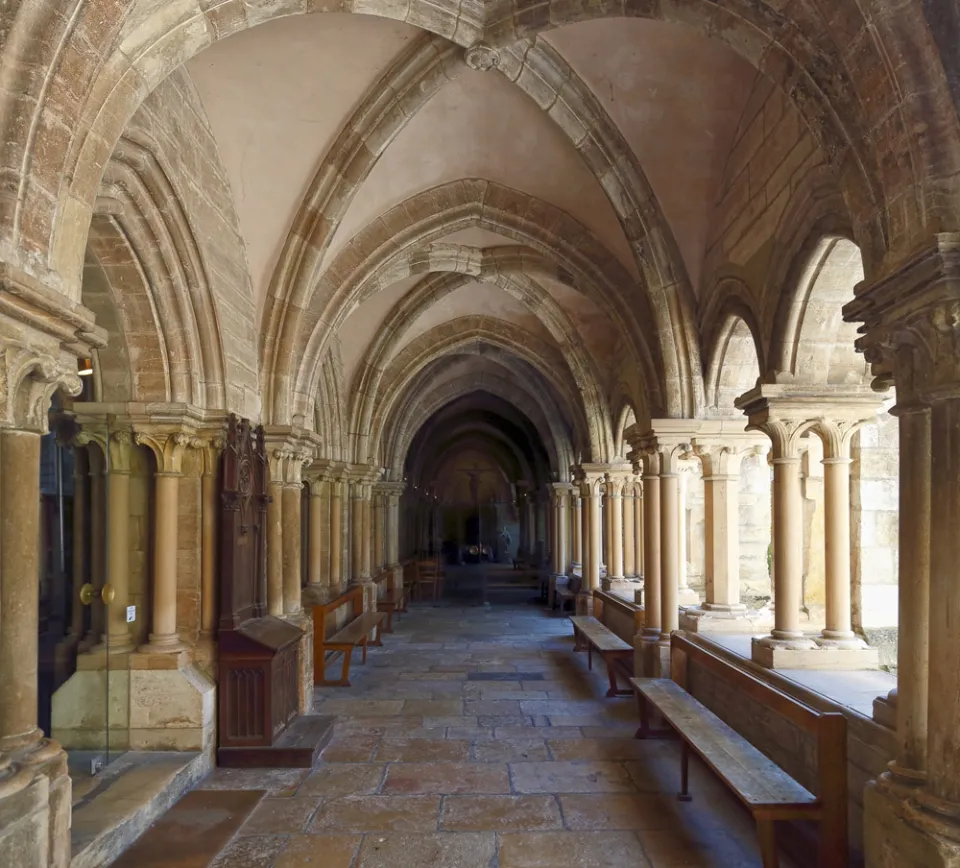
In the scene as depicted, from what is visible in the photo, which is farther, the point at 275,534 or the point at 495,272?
the point at 495,272

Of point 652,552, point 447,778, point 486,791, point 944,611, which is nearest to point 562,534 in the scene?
point 652,552

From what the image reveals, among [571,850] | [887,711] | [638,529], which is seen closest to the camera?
[887,711]

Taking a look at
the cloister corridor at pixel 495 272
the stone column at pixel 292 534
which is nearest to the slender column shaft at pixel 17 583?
the cloister corridor at pixel 495 272

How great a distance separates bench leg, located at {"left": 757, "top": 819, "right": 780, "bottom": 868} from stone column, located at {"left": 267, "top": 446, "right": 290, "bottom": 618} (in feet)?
13.9

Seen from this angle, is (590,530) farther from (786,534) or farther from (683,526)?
(786,534)

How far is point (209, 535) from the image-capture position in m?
5.17

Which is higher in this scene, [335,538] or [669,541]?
[669,541]

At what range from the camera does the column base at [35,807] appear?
253 cm

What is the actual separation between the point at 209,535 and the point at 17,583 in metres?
2.42

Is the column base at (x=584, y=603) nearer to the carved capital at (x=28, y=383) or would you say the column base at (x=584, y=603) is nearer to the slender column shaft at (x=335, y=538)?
the slender column shaft at (x=335, y=538)

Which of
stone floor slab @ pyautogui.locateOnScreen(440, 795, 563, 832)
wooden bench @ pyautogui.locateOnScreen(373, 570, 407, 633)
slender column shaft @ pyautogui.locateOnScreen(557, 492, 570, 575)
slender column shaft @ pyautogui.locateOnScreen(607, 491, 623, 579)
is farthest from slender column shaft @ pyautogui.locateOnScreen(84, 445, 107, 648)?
slender column shaft @ pyautogui.locateOnScreen(557, 492, 570, 575)

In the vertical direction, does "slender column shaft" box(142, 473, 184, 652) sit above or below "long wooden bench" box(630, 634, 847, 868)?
above

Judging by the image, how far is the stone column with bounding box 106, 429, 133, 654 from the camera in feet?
16.2

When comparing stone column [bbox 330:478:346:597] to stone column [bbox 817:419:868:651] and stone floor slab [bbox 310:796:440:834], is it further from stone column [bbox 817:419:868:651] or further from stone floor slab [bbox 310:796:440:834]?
stone column [bbox 817:419:868:651]
